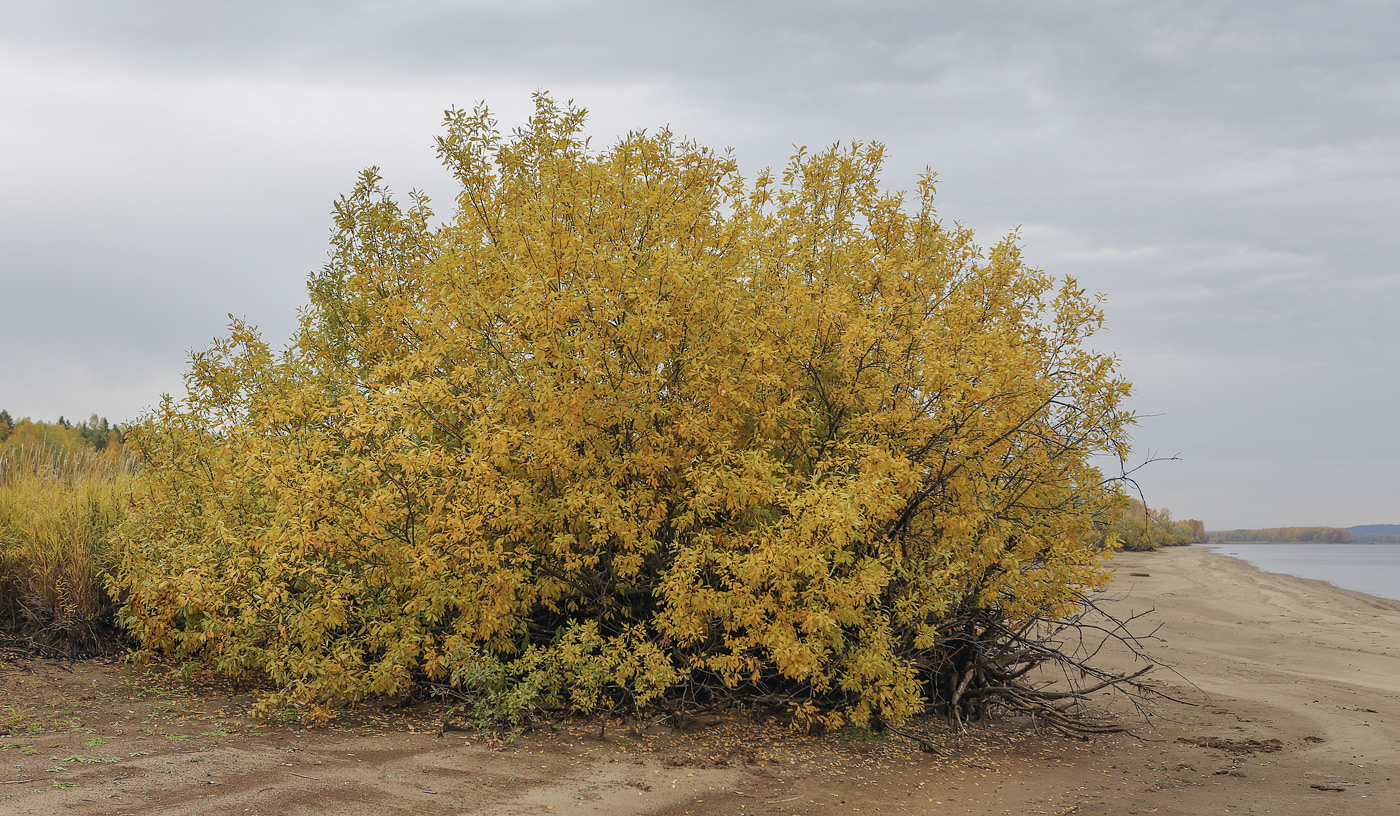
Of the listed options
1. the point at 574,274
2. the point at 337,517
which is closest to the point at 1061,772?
the point at 574,274

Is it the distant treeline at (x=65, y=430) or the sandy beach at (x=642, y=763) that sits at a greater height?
the distant treeline at (x=65, y=430)

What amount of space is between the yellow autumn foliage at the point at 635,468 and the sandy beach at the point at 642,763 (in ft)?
1.54

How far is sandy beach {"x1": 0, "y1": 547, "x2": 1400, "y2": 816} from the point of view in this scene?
213 inches

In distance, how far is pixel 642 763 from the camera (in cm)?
666

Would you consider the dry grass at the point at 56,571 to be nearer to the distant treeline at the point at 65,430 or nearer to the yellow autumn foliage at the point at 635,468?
the yellow autumn foliage at the point at 635,468

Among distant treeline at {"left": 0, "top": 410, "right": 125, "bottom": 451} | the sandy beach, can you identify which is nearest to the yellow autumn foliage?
the sandy beach

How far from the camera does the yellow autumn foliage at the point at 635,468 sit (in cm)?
666

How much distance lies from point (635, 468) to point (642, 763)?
2.25m

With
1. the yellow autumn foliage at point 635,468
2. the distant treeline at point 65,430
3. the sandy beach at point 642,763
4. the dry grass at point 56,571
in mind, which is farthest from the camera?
the distant treeline at point 65,430

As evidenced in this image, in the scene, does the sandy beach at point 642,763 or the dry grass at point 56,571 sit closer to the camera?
the sandy beach at point 642,763

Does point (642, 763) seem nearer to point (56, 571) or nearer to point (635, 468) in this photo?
point (635, 468)

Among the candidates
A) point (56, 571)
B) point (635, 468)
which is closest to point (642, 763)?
point (635, 468)

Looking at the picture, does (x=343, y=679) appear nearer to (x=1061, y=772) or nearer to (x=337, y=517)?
(x=337, y=517)

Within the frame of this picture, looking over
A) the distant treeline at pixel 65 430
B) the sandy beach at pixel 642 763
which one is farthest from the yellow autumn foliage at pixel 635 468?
the distant treeline at pixel 65 430
